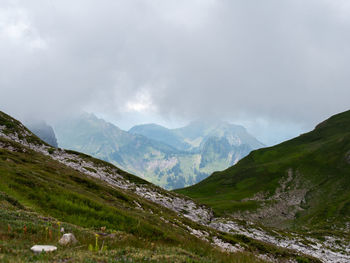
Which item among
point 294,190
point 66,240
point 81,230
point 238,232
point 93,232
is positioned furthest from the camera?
point 294,190

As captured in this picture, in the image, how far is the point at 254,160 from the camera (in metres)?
189

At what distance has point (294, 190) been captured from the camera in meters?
121

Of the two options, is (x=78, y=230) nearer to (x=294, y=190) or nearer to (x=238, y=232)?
(x=238, y=232)

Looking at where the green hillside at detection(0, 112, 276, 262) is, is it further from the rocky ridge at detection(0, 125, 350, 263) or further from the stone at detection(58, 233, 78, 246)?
the rocky ridge at detection(0, 125, 350, 263)

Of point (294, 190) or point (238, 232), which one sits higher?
point (294, 190)

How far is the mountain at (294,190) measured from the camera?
293ft

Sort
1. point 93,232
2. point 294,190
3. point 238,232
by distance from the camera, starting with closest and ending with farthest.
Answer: point 93,232 → point 238,232 → point 294,190

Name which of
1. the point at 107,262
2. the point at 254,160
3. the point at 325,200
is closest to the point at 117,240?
the point at 107,262

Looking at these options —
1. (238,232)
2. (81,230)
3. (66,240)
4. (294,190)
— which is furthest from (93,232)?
(294,190)

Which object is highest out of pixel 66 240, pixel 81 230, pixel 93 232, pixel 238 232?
pixel 66 240

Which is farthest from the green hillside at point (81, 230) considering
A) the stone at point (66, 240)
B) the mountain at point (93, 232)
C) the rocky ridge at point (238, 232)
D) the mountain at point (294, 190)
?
the mountain at point (294, 190)

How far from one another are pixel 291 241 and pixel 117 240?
4782cm

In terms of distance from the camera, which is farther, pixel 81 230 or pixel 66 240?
pixel 81 230

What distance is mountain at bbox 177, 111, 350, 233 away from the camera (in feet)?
293
